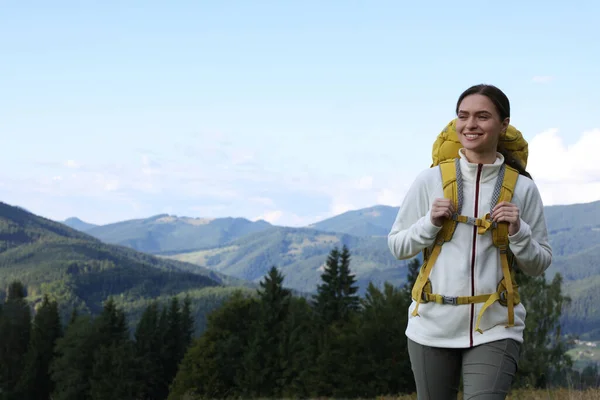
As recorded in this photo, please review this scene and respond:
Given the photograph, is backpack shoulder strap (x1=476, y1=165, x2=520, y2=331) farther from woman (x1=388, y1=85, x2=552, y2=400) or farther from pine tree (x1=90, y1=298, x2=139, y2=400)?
pine tree (x1=90, y1=298, x2=139, y2=400)

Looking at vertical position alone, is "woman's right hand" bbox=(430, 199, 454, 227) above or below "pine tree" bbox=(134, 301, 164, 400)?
above

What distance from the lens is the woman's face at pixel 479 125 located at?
3959 millimetres

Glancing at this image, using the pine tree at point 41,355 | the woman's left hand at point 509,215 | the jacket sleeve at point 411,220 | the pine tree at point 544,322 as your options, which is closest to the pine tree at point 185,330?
the pine tree at point 41,355

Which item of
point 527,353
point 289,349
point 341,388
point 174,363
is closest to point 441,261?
point 527,353

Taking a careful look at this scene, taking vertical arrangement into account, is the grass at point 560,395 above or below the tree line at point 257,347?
above

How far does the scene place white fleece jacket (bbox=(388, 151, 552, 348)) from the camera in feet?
12.5

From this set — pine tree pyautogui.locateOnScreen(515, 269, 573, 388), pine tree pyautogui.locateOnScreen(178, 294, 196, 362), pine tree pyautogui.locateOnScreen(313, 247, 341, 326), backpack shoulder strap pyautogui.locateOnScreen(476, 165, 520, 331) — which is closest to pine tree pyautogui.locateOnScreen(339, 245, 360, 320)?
pine tree pyautogui.locateOnScreen(313, 247, 341, 326)

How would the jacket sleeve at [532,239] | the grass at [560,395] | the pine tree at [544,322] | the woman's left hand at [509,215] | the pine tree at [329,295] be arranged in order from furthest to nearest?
the pine tree at [329,295], the pine tree at [544,322], the grass at [560,395], the jacket sleeve at [532,239], the woman's left hand at [509,215]

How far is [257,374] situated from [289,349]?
3186 mm

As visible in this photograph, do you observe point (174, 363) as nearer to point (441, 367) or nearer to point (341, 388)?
point (341, 388)

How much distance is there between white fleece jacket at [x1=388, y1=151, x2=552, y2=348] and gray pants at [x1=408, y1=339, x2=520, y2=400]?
61mm

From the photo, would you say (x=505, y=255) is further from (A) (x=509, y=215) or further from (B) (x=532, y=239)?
(A) (x=509, y=215)

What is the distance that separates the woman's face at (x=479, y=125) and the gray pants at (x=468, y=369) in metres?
1.11

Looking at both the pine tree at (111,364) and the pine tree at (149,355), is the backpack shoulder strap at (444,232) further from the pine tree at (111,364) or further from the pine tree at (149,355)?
the pine tree at (149,355)
